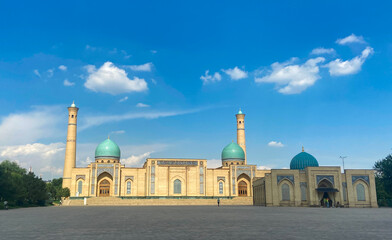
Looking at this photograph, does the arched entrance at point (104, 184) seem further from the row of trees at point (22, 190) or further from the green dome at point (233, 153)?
the green dome at point (233, 153)

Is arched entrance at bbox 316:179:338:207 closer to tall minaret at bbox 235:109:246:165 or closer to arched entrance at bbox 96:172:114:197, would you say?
tall minaret at bbox 235:109:246:165

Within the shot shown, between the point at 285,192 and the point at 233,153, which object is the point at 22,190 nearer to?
the point at 285,192

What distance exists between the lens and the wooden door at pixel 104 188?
62094 millimetres

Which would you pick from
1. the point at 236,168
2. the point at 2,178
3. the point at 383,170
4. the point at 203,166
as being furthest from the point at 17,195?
the point at 383,170

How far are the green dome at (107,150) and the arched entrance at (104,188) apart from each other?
17.6 feet

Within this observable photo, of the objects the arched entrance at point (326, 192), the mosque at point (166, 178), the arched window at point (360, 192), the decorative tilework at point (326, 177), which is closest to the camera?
the arched entrance at point (326, 192)

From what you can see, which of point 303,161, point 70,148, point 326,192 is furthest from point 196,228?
point 70,148

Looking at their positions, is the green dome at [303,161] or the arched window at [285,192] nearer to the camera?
the arched window at [285,192]

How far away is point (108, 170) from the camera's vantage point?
61.9m

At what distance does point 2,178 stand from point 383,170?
50015mm

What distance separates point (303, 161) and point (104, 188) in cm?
3492

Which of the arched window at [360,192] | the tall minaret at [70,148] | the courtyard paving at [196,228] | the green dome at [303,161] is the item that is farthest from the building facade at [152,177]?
the courtyard paving at [196,228]

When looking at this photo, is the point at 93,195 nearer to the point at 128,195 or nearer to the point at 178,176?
the point at 128,195

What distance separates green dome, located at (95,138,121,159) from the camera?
216ft
